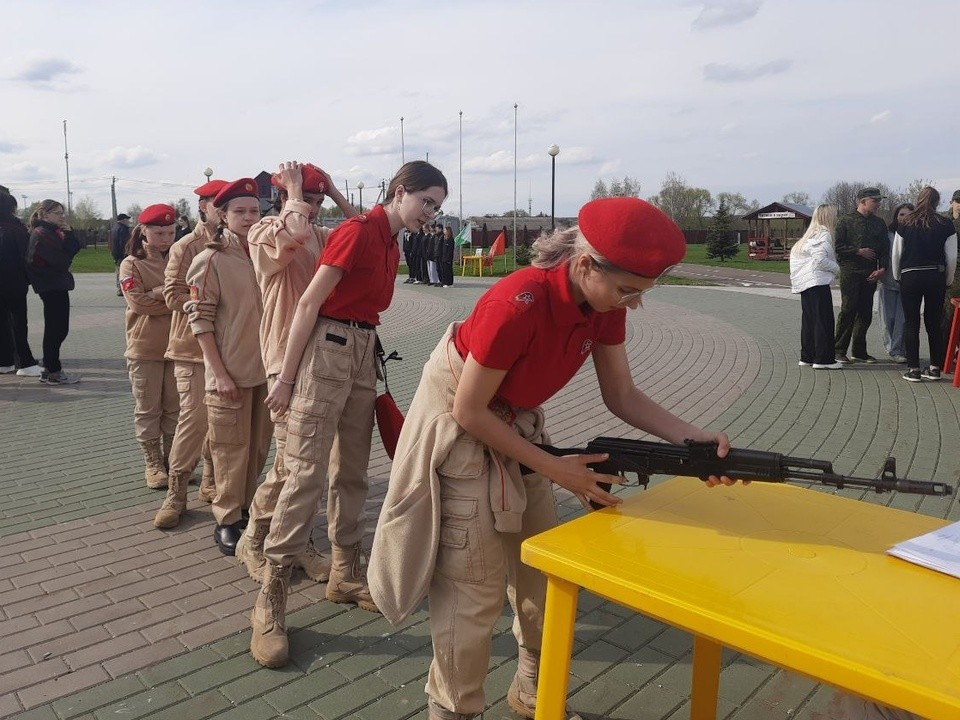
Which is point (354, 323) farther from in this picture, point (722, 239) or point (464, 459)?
point (722, 239)

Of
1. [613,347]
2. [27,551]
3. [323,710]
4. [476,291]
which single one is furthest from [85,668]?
[476,291]

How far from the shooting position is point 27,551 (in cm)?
414

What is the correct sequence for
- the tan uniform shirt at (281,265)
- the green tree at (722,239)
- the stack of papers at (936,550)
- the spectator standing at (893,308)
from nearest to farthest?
the stack of papers at (936,550) → the tan uniform shirt at (281,265) → the spectator standing at (893,308) → the green tree at (722,239)

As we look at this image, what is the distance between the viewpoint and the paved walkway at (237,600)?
9.25 ft

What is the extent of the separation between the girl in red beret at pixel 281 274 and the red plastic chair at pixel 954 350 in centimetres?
690

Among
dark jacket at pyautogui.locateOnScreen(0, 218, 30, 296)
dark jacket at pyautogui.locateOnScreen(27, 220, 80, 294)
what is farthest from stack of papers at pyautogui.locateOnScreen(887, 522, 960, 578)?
dark jacket at pyautogui.locateOnScreen(0, 218, 30, 296)

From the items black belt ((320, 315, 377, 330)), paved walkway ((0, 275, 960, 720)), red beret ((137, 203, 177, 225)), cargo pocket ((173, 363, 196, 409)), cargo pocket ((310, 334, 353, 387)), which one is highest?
red beret ((137, 203, 177, 225))

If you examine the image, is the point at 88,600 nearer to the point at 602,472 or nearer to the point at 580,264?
the point at 602,472

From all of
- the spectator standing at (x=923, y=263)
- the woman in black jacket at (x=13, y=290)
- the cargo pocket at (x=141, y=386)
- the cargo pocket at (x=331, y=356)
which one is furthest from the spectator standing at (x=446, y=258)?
the cargo pocket at (x=331, y=356)

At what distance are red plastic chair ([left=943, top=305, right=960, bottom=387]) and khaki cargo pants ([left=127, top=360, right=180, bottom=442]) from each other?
23.8 ft

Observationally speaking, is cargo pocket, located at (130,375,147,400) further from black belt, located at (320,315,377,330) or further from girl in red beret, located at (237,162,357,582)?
black belt, located at (320,315,377,330)

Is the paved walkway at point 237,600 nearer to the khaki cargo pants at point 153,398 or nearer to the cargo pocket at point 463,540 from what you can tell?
the khaki cargo pants at point 153,398

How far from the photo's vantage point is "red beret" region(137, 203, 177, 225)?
513 cm

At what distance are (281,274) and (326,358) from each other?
1.83 ft
